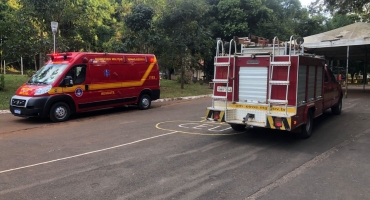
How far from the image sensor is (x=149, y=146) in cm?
736

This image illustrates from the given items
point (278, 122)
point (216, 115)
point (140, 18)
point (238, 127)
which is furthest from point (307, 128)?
point (140, 18)

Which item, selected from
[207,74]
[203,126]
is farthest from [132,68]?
[207,74]

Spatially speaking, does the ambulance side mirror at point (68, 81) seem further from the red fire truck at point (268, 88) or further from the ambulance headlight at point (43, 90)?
the red fire truck at point (268, 88)

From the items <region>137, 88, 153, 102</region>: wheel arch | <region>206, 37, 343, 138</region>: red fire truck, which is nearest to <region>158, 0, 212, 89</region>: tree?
<region>137, 88, 153, 102</region>: wheel arch

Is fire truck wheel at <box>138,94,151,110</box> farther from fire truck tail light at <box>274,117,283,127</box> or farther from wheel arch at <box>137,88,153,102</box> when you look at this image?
fire truck tail light at <box>274,117,283,127</box>

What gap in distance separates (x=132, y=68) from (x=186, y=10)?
883 cm

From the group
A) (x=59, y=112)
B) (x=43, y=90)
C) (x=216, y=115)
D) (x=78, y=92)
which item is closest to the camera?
(x=216, y=115)

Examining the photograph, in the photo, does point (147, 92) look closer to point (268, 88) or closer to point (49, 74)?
point (49, 74)

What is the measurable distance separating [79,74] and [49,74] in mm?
1010

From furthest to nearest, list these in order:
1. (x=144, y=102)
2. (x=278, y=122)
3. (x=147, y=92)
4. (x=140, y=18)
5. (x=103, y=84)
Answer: (x=140, y=18)
(x=147, y=92)
(x=144, y=102)
(x=103, y=84)
(x=278, y=122)

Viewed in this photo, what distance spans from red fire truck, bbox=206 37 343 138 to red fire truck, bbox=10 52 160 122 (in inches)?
218

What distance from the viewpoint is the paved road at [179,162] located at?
4.75m

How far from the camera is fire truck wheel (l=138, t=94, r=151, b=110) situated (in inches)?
547

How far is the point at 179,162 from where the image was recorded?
6.13m
